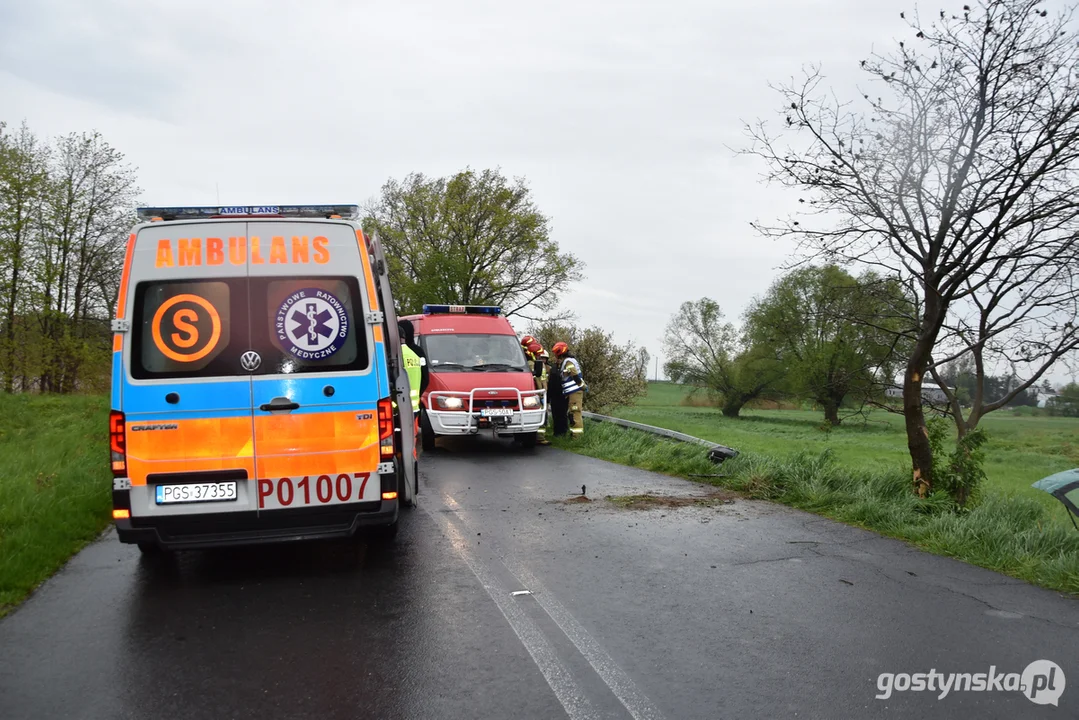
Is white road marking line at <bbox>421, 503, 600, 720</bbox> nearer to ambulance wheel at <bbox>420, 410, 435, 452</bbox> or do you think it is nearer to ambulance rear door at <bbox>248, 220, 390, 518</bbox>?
ambulance rear door at <bbox>248, 220, 390, 518</bbox>

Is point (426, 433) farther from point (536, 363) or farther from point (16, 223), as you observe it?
point (16, 223)

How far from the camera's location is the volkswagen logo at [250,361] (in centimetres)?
573

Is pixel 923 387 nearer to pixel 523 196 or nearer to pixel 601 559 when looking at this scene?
pixel 601 559

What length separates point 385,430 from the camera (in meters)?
5.92

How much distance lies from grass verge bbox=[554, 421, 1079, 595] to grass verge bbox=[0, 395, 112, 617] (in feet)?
23.0

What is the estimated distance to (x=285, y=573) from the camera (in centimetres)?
607

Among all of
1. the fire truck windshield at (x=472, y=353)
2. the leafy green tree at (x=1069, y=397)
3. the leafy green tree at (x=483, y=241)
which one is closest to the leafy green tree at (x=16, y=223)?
the leafy green tree at (x=483, y=241)

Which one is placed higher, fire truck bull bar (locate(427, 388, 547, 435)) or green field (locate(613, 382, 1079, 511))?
fire truck bull bar (locate(427, 388, 547, 435))

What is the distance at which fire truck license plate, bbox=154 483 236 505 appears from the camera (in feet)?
18.4

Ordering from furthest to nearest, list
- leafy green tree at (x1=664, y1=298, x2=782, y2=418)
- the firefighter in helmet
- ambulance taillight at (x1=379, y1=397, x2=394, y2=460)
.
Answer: leafy green tree at (x1=664, y1=298, x2=782, y2=418)
the firefighter in helmet
ambulance taillight at (x1=379, y1=397, x2=394, y2=460)

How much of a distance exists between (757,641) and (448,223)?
45.7 meters

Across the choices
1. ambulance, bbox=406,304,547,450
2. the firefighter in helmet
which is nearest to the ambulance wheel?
ambulance, bbox=406,304,547,450

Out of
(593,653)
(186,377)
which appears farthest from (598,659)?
(186,377)

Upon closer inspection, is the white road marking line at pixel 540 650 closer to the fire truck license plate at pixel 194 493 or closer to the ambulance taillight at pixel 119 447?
the fire truck license plate at pixel 194 493
